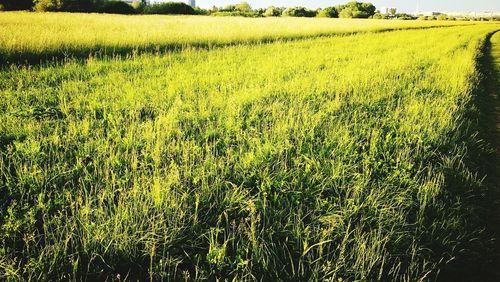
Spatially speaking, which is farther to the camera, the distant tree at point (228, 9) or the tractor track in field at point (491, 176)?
the distant tree at point (228, 9)

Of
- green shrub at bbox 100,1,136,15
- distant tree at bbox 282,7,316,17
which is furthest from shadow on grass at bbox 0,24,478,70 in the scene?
distant tree at bbox 282,7,316,17

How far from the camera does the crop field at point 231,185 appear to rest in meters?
2.24

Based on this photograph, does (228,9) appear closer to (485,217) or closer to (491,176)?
(491,176)

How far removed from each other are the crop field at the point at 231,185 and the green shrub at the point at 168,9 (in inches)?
2183

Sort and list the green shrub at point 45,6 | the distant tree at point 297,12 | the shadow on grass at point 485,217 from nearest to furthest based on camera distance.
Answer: the shadow on grass at point 485,217
the green shrub at point 45,6
the distant tree at point 297,12

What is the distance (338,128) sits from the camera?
15.1ft

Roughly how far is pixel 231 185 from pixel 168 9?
205ft

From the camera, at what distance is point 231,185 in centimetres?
320

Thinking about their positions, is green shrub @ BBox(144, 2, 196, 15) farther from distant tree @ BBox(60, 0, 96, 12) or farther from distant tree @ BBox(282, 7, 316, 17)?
distant tree @ BBox(282, 7, 316, 17)

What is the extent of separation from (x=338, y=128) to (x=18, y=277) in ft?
13.2

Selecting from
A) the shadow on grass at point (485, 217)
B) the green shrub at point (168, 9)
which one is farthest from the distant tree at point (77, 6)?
the shadow on grass at point (485, 217)

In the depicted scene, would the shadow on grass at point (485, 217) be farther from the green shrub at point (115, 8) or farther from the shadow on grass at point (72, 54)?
the green shrub at point (115, 8)

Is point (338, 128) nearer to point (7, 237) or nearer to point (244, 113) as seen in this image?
point (244, 113)

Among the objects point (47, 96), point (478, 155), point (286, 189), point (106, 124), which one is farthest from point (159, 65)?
point (478, 155)
